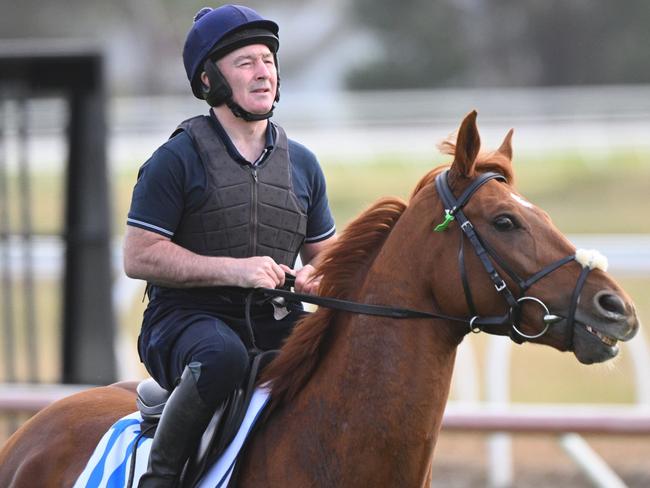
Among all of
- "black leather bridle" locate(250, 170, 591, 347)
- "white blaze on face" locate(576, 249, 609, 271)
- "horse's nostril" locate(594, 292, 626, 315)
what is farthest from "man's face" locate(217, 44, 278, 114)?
"horse's nostril" locate(594, 292, 626, 315)

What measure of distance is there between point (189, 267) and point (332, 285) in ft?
1.53

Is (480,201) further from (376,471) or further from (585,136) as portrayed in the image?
(585,136)

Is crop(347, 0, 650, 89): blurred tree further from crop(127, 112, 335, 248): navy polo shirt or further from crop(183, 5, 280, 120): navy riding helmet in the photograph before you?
crop(127, 112, 335, 248): navy polo shirt

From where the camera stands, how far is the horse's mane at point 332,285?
3818mm

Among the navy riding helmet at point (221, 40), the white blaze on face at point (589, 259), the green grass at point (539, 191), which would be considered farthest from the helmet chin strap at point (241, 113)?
the green grass at point (539, 191)

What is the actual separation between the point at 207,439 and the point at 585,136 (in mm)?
19405

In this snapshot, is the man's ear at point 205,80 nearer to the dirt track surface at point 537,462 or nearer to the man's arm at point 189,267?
the man's arm at point 189,267

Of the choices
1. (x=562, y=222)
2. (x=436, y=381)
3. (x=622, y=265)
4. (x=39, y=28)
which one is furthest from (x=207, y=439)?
(x=39, y=28)

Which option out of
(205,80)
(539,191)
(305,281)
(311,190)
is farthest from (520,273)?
(539,191)

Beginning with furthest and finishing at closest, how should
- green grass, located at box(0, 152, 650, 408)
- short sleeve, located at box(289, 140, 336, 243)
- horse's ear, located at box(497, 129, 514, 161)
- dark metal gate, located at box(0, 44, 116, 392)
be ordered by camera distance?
green grass, located at box(0, 152, 650, 408) < dark metal gate, located at box(0, 44, 116, 392) < short sleeve, located at box(289, 140, 336, 243) < horse's ear, located at box(497, 129, 514, 161)

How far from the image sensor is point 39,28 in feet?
131

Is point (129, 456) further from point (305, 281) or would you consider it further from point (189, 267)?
point (305, 281)

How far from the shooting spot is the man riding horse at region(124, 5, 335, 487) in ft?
12.2

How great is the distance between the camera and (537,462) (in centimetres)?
858
